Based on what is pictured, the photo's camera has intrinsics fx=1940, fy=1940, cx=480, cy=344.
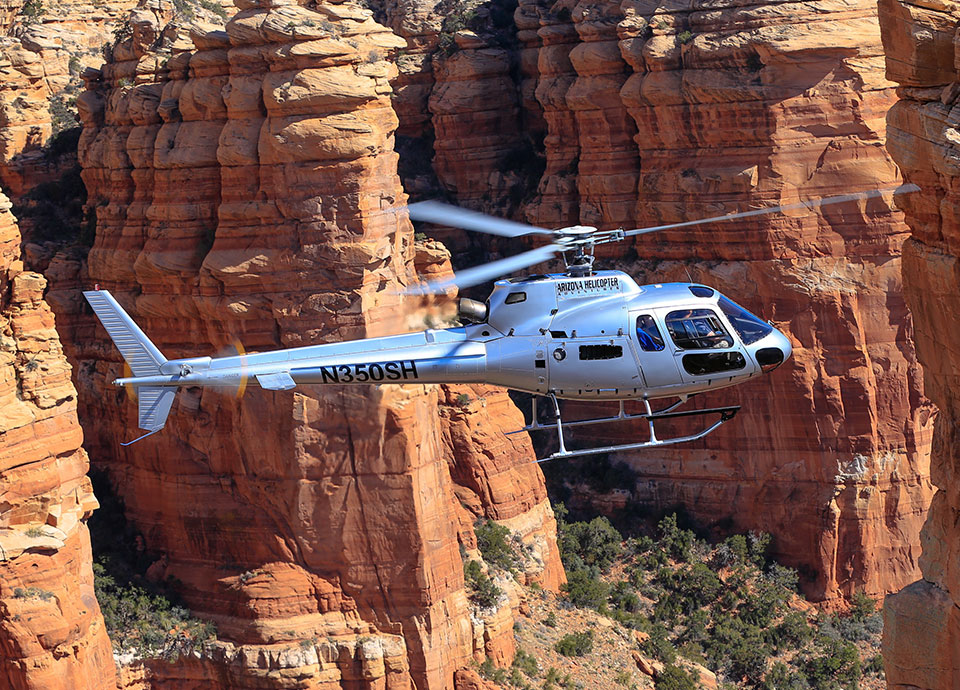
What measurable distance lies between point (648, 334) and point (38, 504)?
40.6 ft

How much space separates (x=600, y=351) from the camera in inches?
1350

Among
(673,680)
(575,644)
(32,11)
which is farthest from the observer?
(32,11)

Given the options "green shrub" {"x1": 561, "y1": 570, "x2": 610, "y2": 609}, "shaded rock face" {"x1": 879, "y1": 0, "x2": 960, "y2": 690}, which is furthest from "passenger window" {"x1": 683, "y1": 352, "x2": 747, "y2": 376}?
"green shrub" {"x1": 561, "y1": 570, "x2": 610, "y2": 609}

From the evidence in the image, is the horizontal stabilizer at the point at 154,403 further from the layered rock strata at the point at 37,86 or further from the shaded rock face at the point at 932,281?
the layered rock strata at the point at 37,86

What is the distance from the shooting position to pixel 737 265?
179 ft

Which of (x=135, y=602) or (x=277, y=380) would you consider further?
(x=135, y=602)

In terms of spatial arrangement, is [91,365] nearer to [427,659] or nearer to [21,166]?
[21,166]

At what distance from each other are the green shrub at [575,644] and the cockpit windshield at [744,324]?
573 inches

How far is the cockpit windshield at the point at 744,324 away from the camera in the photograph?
112 feet

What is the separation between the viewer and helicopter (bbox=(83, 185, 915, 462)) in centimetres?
3391

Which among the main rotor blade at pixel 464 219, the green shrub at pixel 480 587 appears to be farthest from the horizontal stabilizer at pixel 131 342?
the green shrub at pixel 480 587

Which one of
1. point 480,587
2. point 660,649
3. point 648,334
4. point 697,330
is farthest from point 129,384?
point 660,649

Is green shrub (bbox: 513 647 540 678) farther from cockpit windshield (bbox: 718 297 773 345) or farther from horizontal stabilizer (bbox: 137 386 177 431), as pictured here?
cockpit windshield (bbox: 718 297 773 345)

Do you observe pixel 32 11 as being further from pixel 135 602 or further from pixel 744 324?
pixel 744 324
